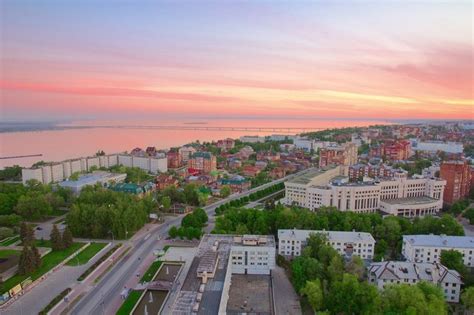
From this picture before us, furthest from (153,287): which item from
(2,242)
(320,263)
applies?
(2,242)

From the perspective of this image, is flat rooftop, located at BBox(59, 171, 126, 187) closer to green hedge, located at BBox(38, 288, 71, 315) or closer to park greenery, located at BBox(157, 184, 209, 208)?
park greenery, located at BBox(157, 184, 209, 208)

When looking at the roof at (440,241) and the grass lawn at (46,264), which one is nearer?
the grass lawn at (46,264)

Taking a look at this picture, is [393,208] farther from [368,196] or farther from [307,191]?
[307,191]

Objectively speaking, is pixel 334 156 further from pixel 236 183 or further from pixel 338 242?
pixel 338 242

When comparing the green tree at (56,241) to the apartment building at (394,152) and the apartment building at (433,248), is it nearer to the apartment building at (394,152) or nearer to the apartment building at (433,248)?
the apartment building at (433,248)

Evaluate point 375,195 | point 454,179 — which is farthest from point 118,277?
point 454,179

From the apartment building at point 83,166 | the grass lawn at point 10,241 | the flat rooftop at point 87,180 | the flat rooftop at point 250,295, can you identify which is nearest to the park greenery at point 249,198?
the flat rooftop at point 250,295

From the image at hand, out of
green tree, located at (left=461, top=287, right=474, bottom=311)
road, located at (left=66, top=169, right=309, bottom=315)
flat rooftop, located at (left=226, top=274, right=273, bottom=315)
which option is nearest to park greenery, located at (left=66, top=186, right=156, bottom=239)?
road, located at (left=66, top=169, right=309, bottom=315)
